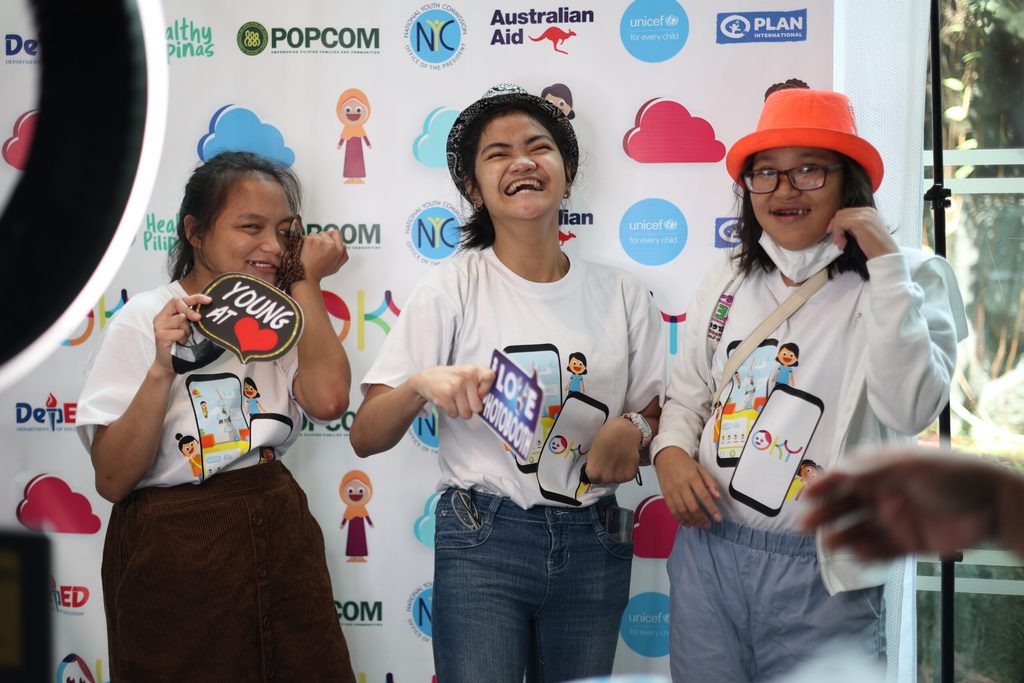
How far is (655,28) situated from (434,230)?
86 cm

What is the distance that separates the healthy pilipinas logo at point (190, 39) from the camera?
103 inches

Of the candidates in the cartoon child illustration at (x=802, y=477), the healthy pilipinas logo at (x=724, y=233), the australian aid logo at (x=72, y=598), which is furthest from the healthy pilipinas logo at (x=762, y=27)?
the australian aid logo at (x=72, y=598)

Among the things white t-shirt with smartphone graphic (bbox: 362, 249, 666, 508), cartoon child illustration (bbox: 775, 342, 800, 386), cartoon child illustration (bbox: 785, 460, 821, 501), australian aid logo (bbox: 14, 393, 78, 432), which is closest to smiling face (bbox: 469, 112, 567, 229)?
white t-shirt with smartphone graphic (bbox: 362, 249, 666, 508)

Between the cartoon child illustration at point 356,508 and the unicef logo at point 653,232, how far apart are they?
3.45ft

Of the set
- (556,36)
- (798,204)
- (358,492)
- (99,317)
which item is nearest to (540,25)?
(556,36)

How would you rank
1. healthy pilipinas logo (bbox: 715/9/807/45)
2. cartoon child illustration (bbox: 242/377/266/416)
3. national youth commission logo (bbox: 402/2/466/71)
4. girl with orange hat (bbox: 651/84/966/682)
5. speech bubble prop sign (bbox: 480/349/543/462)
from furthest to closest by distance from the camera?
national youth commission logo (bbox: 402/2/466/71) → healthy pilipinas logo (bbox: 715/9/807/45) → cartoon child illustration (bbox: 242/377/266/416) → girl with orange hat (bbox: 651/84/966/682) → speech bubble prop sign (bbox: 480/349/543/462)

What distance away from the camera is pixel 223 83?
2607 mm

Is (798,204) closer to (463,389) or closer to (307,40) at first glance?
(463,389)

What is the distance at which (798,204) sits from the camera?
6.23 ft

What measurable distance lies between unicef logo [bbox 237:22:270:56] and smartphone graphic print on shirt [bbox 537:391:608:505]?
1.46m

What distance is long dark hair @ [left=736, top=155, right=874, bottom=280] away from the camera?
1.88m

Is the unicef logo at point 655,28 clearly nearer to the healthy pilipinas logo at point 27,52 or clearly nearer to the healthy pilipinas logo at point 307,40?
the healthy pilipinas logo at point 307,40

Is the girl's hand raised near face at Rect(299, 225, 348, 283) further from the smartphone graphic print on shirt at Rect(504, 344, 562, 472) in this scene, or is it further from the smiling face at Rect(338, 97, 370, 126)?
the smartphone graphic print on shirt at Rect(504, 344, 562, 472)

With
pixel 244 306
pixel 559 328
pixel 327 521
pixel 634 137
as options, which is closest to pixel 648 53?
pixel 634 137
